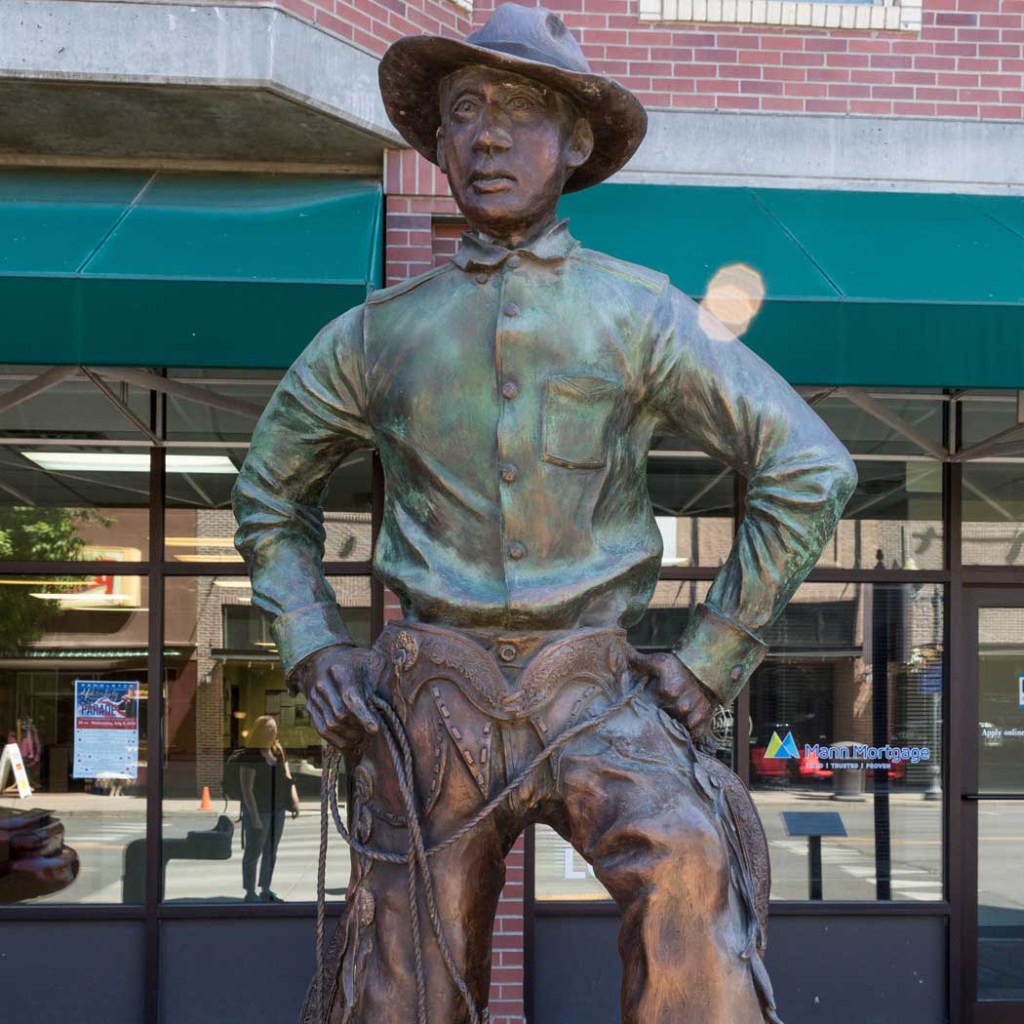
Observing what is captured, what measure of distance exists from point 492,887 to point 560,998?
17.0 ft

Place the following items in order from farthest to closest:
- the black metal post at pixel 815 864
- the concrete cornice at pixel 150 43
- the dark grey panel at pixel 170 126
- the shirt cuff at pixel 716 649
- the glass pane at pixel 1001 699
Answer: the glass pane at pixel 1001 699 < the black metal post at pixel 815 864 < the dark grey panel at pixel 170 126 < the concrete cornice at pixel 150 43 < the shirt cuff at pixel 716 649

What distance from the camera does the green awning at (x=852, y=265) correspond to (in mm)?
5777

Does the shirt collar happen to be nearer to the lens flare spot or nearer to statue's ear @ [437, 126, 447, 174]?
A: statue's ear @ [437, 126, 447, 174]

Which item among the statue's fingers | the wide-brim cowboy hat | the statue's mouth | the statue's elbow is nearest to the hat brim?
the wide-brim cowboy hat

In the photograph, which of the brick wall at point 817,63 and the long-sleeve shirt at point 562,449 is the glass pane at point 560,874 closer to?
the brick wall at point 817,63

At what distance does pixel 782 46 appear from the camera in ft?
24.1

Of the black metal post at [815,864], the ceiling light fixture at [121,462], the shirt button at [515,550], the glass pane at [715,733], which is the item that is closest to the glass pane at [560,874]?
the glass pane at [715,733]

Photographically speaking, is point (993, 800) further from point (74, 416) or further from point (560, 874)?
point (74, 416)

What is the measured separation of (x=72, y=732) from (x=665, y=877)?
19.3ft

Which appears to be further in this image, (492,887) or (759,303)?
(759,303)

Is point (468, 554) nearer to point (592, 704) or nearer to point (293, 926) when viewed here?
point (592, 704)

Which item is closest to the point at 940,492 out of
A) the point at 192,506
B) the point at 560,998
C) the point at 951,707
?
the point at 951,707

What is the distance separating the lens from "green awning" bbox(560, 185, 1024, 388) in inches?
227

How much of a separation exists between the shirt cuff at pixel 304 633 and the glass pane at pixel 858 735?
542 centimetres
